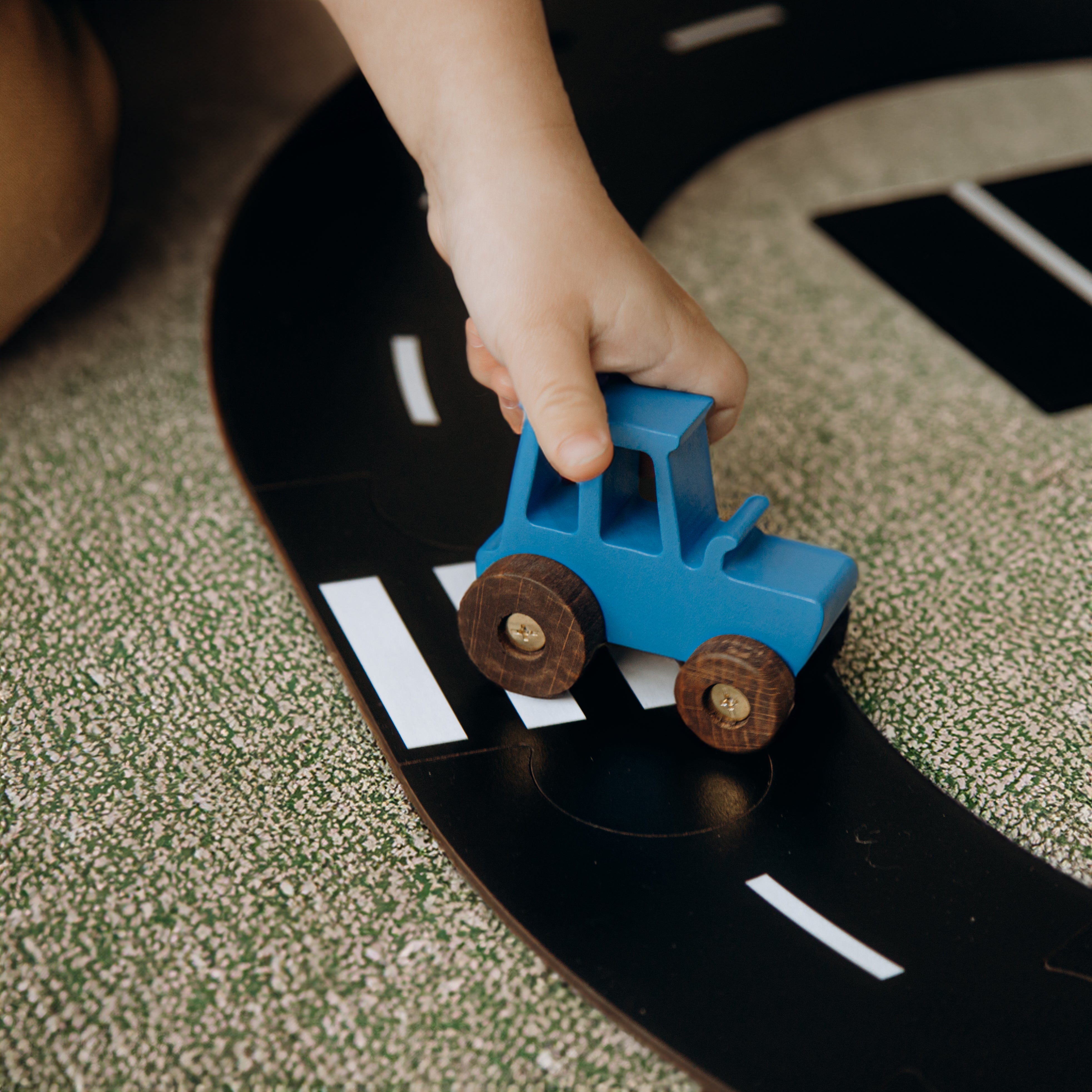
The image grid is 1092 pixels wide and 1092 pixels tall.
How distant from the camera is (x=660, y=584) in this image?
71cm

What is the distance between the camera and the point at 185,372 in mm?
1139

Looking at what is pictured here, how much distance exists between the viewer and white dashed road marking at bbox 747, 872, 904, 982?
622mm

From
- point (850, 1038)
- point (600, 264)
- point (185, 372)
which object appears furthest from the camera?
point (185, 372)

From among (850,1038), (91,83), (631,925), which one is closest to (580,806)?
(631,925)

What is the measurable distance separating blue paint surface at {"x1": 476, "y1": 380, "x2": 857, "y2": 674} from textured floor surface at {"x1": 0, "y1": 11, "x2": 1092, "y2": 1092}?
6.2 inches

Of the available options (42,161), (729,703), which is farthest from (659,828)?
(42,161)

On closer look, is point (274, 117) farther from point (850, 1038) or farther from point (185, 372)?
point (850, 1038)

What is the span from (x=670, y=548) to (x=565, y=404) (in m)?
0.12

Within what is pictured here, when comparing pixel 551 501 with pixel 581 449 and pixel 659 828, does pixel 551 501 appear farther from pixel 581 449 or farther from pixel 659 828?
pixel 659 828

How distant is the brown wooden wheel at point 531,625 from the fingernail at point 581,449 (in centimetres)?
10

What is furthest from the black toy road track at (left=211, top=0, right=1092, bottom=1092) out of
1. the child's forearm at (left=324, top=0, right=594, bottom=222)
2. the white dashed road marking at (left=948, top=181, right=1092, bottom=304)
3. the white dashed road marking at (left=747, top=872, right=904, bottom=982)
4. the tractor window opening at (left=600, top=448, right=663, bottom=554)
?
the white dashed road marking at (left=948, top=181, right=1092, bottom=304)

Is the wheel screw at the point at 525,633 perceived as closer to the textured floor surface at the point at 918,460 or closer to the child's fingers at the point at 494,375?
the child's fingers at the point at 494,375

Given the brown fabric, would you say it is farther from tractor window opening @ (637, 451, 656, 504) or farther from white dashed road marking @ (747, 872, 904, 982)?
Answer: white dashed road marking @ (747, 872, 904, 982)

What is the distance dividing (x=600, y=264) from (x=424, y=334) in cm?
49
